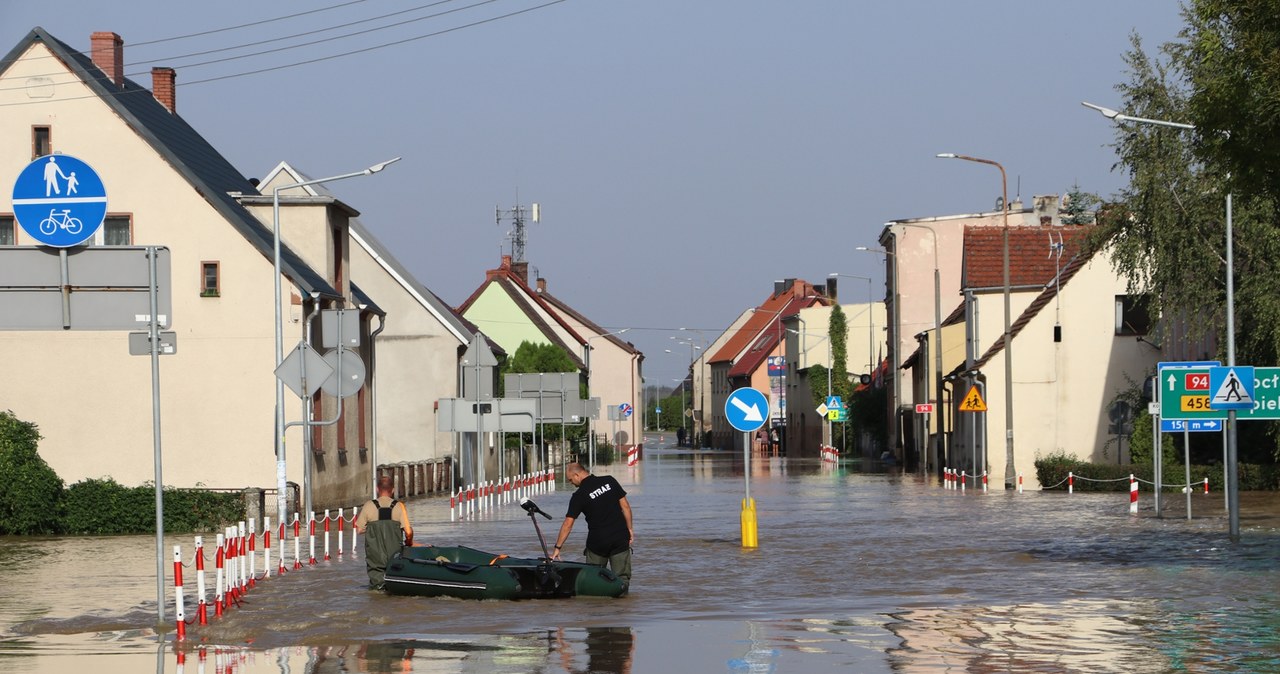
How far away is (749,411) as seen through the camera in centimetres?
2508

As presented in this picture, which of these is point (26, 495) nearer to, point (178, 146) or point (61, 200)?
point (178, 146)

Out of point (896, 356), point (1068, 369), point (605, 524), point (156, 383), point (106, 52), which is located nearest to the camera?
point (156, 383)

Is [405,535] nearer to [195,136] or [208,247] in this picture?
[208,247]

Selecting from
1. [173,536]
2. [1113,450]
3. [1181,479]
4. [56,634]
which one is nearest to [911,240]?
[1113,450]

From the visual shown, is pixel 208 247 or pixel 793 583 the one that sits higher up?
pixel 208 247

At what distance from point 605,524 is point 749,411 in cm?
751

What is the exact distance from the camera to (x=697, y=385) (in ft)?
629

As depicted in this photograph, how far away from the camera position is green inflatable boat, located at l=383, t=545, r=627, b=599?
1736 cm

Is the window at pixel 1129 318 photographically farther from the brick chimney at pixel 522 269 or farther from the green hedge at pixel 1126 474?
the brick chimney at pixel 522 269

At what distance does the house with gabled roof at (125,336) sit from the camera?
118 feet

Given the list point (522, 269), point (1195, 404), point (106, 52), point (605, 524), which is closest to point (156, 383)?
point (605, 524)

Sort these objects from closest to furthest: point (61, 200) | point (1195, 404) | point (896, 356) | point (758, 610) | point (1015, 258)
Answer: point (61, 200), point (758, 610), point (1195, 404), point (1015, 258), point (896, 356)

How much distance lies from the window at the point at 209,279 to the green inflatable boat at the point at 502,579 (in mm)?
20308

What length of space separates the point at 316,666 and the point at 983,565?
36.7ft
